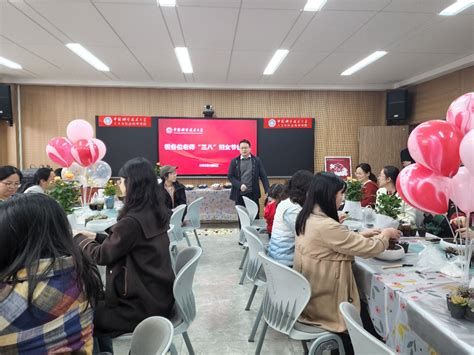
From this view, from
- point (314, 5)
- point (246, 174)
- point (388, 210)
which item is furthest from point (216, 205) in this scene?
point (388, 210)

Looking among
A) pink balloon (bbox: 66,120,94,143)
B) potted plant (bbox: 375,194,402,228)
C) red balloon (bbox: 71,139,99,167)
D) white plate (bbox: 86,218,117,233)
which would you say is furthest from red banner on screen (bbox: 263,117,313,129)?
white plate (bbox: 86,218,117,233)

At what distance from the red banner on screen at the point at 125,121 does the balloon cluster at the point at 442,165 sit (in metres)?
5.45

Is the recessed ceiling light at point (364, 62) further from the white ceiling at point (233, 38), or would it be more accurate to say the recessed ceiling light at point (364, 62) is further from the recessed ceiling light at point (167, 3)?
the recessed ceiling light at point (167, 3)

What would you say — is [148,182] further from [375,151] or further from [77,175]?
[375,151]

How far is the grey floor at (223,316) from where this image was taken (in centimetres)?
226

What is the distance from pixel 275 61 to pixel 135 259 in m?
4.13

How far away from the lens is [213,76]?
5.76 meters

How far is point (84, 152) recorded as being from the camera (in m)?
3.36

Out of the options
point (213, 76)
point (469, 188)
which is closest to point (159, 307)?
point (469, 188)

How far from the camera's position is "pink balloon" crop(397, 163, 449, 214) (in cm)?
162

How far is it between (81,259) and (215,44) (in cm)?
363

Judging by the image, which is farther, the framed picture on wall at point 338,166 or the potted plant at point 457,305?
the framed picture on wall at point 338,166

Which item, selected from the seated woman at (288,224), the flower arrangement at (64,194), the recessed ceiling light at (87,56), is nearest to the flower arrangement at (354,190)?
the seated woman at (288,224)

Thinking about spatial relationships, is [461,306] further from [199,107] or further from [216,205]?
[199,107]
